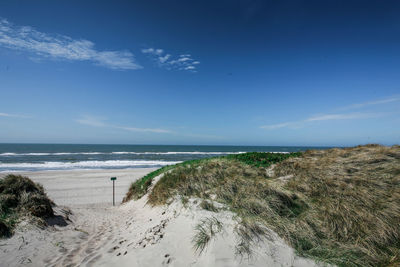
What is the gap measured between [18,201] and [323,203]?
9.22 meters

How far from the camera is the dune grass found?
3.63 meters

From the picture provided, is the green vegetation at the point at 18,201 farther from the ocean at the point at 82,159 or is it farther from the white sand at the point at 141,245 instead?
the ocean at the point at 82,159

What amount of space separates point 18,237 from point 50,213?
181cm

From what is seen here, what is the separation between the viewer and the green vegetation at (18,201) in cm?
526

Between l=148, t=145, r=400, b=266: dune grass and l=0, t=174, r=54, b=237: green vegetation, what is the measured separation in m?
3.58

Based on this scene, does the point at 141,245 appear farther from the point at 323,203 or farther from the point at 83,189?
the point at 83,189

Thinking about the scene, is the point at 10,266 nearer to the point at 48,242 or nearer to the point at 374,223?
the point at 48,242

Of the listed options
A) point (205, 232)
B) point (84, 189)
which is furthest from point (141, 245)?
point (84, 189)

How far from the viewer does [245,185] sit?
6.33 metres

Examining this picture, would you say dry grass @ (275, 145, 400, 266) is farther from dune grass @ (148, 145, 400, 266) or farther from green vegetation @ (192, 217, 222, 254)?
green vegetation @ (192, 217, 222, 254)

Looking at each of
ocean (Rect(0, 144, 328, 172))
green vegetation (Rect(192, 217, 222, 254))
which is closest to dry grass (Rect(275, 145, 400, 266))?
green vegetation (Rect(192, 217, 222, 254))

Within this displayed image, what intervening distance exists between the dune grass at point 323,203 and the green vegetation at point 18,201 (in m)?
3.58

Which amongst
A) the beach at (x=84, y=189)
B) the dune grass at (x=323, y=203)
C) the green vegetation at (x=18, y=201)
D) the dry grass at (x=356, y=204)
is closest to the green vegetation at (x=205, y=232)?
the dune grass at (x=323, y=203)

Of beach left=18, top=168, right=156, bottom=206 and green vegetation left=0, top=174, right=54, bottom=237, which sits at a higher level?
green vegetation left=0, top=174, right=54, bottom=237
